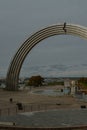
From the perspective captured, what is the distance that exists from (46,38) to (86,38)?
7.95 m

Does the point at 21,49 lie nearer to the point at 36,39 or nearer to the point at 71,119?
the point at 36,39

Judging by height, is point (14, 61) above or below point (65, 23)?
below

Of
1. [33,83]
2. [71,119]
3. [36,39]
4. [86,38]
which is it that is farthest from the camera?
[33,83]

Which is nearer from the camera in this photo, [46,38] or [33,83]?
[46,38]

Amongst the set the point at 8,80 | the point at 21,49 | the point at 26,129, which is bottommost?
the point at 26,129

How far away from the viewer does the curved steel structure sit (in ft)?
182

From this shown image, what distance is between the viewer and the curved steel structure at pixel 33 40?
55.4 m

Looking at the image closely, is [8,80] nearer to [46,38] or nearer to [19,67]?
[19,67]

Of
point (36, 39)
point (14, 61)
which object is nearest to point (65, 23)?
point (36, 39)

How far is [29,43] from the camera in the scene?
59.6 meters

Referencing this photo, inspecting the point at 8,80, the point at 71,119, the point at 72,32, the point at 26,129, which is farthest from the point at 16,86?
the point at 26,129

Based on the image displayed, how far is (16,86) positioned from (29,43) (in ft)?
27.5

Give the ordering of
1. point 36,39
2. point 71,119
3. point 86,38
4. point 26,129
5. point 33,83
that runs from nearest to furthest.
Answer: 1. point 26,129
2. point 71,119
3. point 86,38
4. point 36,39
5. point 33,83

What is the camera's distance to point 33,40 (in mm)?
58906
